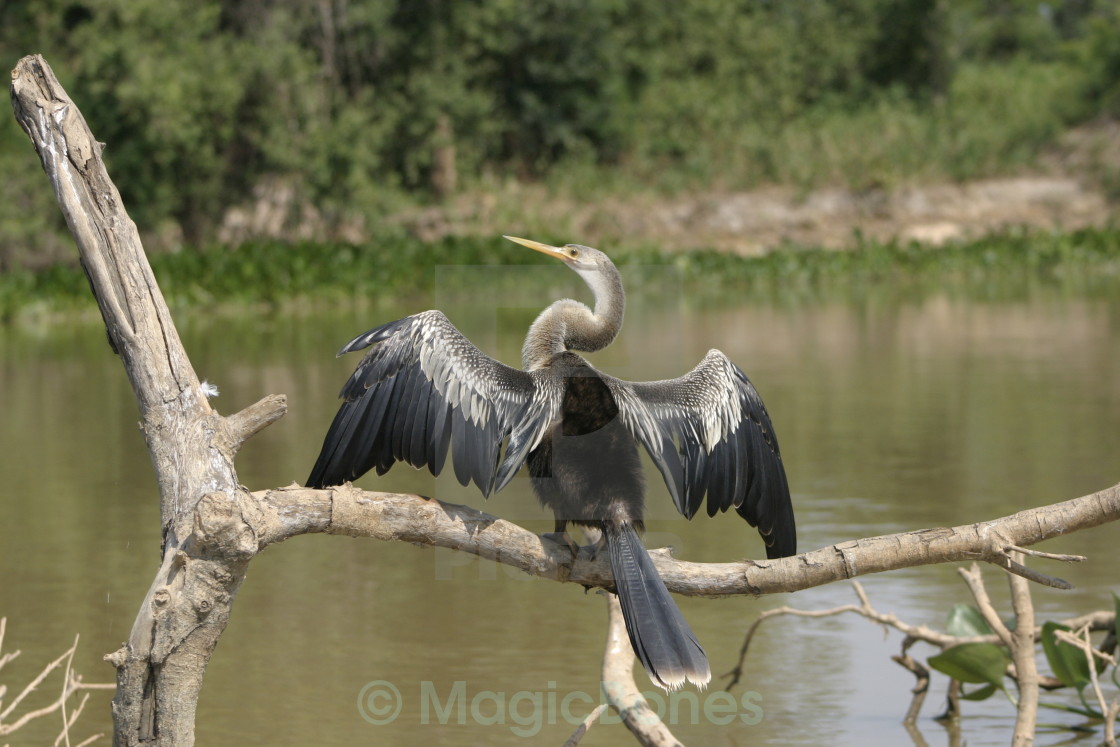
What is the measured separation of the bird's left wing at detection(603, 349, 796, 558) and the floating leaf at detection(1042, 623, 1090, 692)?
803 millimetres

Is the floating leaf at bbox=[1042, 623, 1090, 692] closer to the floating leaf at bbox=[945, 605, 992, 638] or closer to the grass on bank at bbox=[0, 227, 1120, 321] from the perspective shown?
the floating leaf at bbox=[945, 605, 992, 638]

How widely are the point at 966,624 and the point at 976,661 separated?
0.23m

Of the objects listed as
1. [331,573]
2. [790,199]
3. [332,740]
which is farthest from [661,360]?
[790,199]

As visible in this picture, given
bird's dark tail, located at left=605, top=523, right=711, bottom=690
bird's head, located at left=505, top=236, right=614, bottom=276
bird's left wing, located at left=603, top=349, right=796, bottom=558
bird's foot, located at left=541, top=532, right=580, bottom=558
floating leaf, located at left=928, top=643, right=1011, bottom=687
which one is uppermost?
bird's head, located at left=505, top=236, right=614, bottom=276

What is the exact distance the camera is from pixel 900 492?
24.7 feet

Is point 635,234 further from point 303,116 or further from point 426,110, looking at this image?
point 303,116

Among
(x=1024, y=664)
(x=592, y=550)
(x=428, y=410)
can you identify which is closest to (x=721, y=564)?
(x=592, y=550)

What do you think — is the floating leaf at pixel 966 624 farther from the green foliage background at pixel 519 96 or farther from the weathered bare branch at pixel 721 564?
the green foliage background at pixel 519 96

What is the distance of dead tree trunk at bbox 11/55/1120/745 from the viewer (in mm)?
3168

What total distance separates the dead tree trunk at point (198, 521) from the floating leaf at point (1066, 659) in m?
0.94

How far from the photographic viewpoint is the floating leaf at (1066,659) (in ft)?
13.5

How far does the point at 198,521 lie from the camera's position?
309 centimetres

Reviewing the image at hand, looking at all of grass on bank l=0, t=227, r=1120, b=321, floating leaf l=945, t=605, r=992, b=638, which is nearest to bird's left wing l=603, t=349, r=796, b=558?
floating leaf l=945, t=605, r=992, b=638

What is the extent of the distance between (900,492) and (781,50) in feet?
67.6
